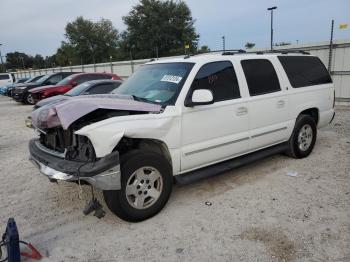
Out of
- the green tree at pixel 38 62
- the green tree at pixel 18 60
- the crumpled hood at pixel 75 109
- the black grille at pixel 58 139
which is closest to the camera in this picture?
the crumpled hood at pixel 75 109

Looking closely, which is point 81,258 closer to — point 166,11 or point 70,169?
point 70,169

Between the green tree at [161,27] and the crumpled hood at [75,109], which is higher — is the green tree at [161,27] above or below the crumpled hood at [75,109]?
above

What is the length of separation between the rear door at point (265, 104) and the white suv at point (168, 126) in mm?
16

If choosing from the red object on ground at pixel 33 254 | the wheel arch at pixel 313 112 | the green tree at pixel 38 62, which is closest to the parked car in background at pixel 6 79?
the wheel arch at pixel 313 112

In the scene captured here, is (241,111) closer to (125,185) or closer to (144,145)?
(144,145)

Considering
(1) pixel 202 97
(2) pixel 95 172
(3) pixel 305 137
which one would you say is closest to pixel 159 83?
(1) pixel 202 97

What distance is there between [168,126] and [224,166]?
1.18 metres

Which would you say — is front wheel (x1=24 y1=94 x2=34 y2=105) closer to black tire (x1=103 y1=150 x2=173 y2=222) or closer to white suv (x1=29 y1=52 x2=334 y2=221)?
white suv (x1=29 y1=52 x2=334 y2=221)

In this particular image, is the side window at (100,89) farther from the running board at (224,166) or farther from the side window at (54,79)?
the side window at (54,79)

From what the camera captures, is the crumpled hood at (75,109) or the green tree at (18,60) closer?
the crumpled hood at (75,109)

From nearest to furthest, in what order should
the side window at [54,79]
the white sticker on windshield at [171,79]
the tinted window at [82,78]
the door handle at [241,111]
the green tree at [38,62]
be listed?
the white sticker on windshield at [171,79] < the door handle at [241,111] < the tinted window at [82,78] < the side window at [54,79] < the green tree at [38,62]

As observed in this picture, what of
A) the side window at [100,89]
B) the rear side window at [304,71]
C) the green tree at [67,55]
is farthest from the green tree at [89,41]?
the rear side window at [304,71]

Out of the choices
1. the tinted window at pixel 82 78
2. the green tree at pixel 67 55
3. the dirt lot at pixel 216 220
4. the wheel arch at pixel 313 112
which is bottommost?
the dirt lot at pixel 216 220

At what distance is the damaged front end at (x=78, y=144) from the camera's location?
3.27m
